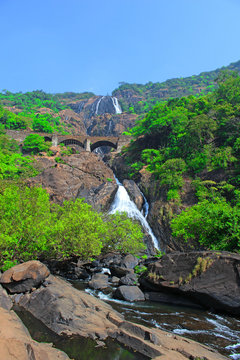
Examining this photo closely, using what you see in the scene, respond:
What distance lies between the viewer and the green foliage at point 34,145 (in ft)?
182

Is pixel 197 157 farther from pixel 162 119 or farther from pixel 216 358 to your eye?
pixel 216 358

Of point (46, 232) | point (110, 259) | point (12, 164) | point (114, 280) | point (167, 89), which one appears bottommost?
point (110, 259)

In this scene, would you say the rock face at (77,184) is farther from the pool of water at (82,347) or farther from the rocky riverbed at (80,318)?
the pool of water at (82,347)

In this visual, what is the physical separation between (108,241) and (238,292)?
1299cm

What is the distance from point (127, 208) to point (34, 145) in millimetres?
32248

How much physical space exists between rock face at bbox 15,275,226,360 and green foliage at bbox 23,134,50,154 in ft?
158

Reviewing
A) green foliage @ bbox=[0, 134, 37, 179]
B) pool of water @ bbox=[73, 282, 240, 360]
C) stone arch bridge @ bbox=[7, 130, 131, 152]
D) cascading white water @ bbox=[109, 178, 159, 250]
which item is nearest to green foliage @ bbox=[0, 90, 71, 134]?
stone arch bridge @ bbox=[7, 130, 131, 152]

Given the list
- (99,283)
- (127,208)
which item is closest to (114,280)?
(99,283)

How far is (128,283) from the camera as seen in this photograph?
16562 millimetres

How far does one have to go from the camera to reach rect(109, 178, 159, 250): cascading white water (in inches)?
1324

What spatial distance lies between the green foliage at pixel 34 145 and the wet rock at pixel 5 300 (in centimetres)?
4811

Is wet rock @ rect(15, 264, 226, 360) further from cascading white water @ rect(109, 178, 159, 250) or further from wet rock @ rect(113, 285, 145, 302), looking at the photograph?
cascading white water @ rect(109, 178, 159, 250)

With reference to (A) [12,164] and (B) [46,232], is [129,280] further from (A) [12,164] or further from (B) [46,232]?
(A) [12,164]

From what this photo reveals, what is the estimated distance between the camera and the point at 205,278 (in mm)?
12445
